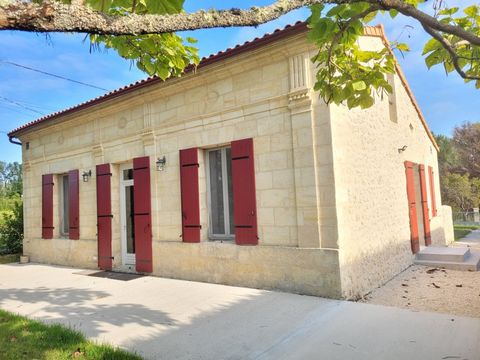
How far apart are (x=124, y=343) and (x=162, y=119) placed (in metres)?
4.42

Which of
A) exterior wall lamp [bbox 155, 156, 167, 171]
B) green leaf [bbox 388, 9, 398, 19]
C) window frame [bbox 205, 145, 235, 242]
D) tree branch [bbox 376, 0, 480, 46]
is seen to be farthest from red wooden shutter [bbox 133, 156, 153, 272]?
tree branch [bbox 376, 0, 480, 46]

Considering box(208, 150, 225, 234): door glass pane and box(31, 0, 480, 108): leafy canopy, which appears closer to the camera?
box(31, 0, 480, 108): leafy canopy

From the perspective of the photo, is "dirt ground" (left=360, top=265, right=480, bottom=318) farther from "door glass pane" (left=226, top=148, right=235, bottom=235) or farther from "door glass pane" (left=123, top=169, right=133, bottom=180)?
"door glass pane" (left=123, top=169, right=133, bottom=180)

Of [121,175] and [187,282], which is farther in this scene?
[121,175]

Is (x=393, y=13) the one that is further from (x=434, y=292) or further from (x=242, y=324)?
(x=434, y=292)

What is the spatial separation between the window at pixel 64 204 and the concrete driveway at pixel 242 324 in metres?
3.45

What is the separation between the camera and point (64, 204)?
31.1ft

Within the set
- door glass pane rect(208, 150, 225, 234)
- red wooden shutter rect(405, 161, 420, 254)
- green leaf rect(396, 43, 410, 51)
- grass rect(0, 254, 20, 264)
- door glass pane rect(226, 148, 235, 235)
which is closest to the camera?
green leaf rect(396, 43, 410, 51)

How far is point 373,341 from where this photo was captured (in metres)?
3.48

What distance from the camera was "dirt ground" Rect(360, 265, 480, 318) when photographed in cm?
483

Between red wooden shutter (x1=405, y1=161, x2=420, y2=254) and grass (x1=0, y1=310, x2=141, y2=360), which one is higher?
red wooden shutter (x1=405, y1=161, x2=420, y2=254)

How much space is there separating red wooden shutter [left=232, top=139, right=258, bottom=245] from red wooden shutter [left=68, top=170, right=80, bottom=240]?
4.66 metres

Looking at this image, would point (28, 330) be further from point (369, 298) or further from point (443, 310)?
point (443, 310)

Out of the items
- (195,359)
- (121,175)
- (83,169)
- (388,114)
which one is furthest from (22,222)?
(388,114)
